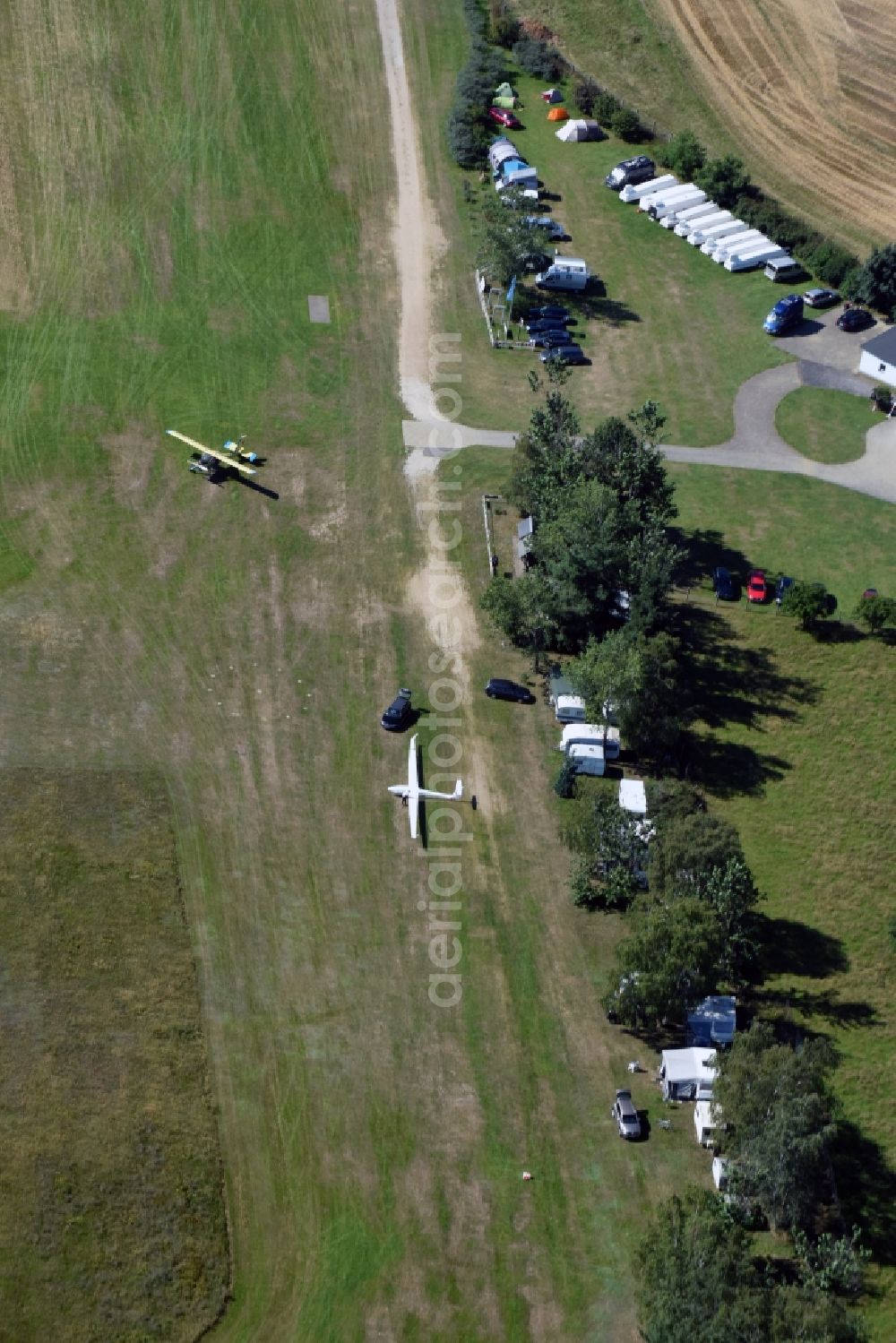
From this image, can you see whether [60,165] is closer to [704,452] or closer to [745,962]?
[704,452]

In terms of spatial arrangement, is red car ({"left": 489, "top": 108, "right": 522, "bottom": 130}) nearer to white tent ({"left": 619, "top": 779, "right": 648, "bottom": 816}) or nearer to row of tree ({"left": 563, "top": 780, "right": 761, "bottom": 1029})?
white tent ({"left": 619, "top": 779, "right": 648, "bottom": 816})

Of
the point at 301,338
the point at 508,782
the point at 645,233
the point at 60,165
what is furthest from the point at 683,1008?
the point at 60,165

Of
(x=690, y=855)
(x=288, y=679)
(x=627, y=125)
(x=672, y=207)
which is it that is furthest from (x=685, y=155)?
(x=690, y=855)

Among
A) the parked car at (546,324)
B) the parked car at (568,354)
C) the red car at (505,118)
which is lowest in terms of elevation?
the parked car at (568,354)

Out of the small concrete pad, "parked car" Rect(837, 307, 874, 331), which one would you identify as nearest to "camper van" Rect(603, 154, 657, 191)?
"parked car" Rect(837, 307, 874, 331)

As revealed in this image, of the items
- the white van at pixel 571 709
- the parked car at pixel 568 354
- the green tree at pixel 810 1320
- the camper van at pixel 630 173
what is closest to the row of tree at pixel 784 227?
the camper van at pixel 630 173

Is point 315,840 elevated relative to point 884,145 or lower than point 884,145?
lower

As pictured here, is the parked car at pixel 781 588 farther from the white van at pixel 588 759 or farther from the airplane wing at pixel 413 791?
the airplane wing at pixel 413 791
